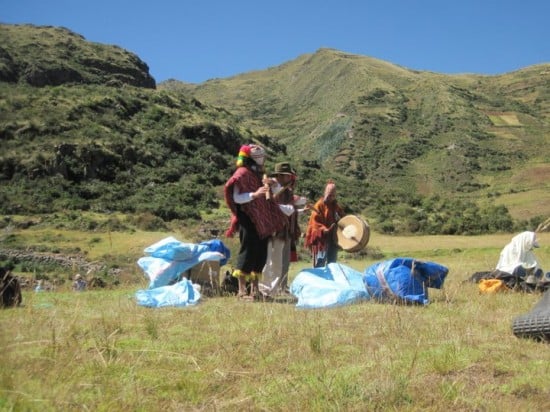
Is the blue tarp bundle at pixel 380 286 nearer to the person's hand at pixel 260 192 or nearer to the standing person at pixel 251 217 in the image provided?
the standing person at pixel 251 217

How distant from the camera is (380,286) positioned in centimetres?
600

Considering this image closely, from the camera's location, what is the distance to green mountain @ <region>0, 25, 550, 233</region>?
45781 millimetres

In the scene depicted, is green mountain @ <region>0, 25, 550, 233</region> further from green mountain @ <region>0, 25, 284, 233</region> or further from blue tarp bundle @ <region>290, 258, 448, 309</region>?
blue tarp bundle @ <region>290, 258, 448, 309</region>

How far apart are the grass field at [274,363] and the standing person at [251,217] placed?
1786 millimetres

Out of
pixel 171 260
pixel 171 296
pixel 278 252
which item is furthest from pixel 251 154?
pixel 171 296

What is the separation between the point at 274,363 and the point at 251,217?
3.66 m

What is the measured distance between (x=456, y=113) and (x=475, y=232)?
71.4 m

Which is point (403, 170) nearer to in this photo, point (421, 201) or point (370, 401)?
point (421, 201)

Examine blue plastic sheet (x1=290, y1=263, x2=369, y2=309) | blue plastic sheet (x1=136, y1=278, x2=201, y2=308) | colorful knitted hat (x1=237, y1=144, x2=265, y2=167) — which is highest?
colorful knitted hat (x1=237, y1=144, x2=265, y2=167)

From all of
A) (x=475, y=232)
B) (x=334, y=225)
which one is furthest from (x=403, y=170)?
(x=334, y=225)

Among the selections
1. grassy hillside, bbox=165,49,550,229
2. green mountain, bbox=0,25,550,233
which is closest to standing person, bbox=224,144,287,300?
green mountain, bbox=0,25,550,233

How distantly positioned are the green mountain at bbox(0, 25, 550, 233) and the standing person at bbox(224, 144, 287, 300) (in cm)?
3226

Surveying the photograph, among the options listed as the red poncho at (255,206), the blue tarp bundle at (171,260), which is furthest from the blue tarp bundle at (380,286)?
the blue tarp bundle at (171,260)

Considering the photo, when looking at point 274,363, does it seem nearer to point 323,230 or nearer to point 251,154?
point 251,154
